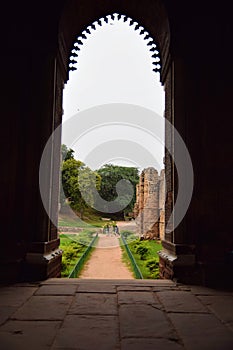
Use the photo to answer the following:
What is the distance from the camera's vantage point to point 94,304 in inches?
140

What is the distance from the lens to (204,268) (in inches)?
189

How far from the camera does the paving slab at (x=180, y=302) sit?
339 centimetres

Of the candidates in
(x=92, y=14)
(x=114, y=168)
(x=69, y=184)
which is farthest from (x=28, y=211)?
(x=114, y=168)

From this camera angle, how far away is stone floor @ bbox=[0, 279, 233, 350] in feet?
7.97

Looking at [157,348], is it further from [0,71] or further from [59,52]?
[59,52]

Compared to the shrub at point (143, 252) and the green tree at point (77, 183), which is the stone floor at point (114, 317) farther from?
the green tree at point (77, 183)

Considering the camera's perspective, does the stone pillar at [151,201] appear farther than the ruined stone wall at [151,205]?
Yes

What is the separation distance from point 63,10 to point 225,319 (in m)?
4.98

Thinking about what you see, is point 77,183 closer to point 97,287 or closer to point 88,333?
point 97,287

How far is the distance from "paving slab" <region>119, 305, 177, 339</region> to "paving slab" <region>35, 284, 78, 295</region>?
0.89 metres

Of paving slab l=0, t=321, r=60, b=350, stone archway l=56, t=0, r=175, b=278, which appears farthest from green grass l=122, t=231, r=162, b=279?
paving slab l=0, t=321, r=60, b=350

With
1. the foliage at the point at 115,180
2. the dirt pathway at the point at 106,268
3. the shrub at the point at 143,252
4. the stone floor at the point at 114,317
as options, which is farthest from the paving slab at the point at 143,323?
the foliage at the point at 115,180

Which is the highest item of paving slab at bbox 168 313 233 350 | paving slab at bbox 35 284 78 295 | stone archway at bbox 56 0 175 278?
stone archway at bbox 56 0 175 278

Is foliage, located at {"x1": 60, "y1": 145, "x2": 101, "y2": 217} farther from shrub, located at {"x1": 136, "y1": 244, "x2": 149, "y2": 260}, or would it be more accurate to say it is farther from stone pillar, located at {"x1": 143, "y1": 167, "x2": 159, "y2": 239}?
shrub, located at {"x1": 136, "y1": 244, "x2": 149, "y2": 260}
